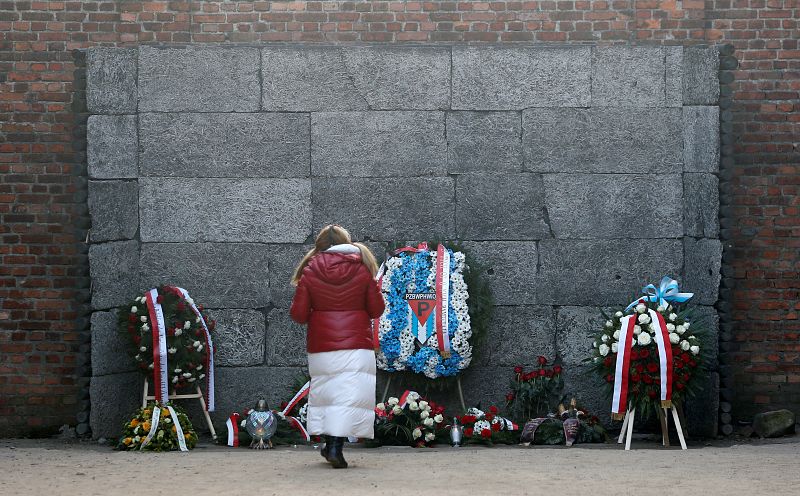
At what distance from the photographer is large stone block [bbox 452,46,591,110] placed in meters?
10.0

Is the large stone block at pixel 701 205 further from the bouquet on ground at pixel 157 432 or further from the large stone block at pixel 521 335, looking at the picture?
the bouquet on ground at pixel 157 432

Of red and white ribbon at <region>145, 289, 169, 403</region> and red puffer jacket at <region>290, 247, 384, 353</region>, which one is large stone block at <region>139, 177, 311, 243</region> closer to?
red and white ribbon at <region>145, 289, 169, 403</region>

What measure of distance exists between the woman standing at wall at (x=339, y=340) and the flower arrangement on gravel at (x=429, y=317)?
175 centimetres

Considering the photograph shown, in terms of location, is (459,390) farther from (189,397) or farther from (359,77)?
(359,77)

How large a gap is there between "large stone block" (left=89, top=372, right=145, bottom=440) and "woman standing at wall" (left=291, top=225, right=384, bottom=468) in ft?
8.67

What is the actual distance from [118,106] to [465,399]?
12.5 feet

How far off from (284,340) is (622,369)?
286 cm

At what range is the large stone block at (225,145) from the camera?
10070 mm

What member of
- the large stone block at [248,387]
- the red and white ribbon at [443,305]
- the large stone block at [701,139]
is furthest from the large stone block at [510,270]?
the large stone block at [248,387]

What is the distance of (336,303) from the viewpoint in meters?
7.77

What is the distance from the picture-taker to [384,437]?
9305 millimetres

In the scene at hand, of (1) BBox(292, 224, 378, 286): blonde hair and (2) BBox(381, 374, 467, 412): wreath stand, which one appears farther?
(2) BBox(381, 374, 467, 412): wreath stand

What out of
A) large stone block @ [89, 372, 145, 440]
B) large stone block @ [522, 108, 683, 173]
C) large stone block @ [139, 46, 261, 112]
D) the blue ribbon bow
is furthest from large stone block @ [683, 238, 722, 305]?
large stone block @ [89, 372, 145, 440]

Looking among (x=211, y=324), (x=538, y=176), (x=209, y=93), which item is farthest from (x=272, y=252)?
(x=538, y=176)
